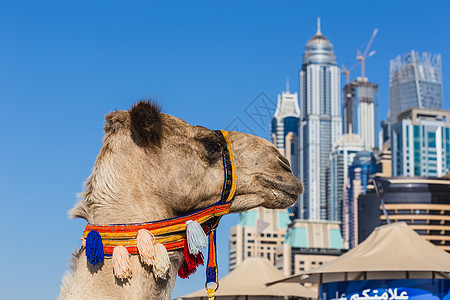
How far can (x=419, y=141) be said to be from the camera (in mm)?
188500

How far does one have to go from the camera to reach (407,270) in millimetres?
13555

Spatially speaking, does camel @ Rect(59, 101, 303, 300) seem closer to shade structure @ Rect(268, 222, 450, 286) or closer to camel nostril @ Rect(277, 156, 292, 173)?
camel nostril @ Rect(277, 156, 292, 173)

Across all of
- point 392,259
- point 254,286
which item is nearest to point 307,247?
point 254,286

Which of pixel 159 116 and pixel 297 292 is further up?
pixel 159 116

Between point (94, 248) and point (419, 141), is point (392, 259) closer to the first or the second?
point (94, 248)

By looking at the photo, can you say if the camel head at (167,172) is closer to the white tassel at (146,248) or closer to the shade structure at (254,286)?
the white tassel at (146,248)

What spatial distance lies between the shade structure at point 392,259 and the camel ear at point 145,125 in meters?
11.9

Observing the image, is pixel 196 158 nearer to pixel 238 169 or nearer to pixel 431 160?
pixel 238 169

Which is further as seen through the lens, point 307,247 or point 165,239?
point 307,247

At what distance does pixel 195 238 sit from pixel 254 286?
17.1 m

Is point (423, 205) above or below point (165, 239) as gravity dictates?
above

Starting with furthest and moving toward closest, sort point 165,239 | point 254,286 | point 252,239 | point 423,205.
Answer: point 252,239 → point 423,205 → point 254,286 → point 165,239

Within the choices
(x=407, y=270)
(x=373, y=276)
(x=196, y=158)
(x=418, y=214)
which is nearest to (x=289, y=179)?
(x=196, y=158)

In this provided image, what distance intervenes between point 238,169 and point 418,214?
123 metres
